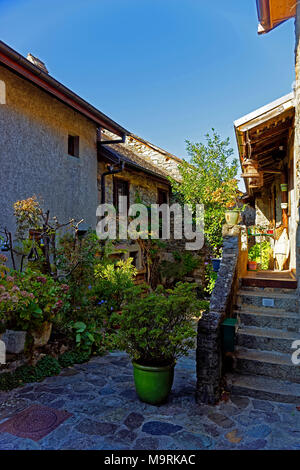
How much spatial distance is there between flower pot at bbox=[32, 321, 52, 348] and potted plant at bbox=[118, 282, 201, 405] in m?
1.69

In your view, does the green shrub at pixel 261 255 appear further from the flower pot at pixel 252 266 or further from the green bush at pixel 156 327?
the green bush at pixel 156 327

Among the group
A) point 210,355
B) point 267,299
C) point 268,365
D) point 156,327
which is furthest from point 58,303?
point 267,299

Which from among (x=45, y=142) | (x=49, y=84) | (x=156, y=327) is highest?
(x=49, y=84)

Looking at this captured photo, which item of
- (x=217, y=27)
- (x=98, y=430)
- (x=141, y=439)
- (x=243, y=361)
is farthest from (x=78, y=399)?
(x=217, y=27)

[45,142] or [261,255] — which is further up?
[45,142]

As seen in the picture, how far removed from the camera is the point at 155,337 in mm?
3883

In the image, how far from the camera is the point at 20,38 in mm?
6473

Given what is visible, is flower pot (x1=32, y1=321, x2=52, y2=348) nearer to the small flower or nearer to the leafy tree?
the small flower

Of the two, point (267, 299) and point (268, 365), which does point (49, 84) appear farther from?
point (268, 365)

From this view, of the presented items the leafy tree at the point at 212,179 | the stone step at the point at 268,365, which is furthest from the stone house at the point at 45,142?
the stone step at the point at 268,365

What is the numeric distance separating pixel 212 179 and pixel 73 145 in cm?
467

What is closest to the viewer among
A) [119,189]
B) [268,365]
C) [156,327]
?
[156,327]

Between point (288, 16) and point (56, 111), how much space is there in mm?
5253

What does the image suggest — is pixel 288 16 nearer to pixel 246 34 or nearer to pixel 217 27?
pixel 246 34
